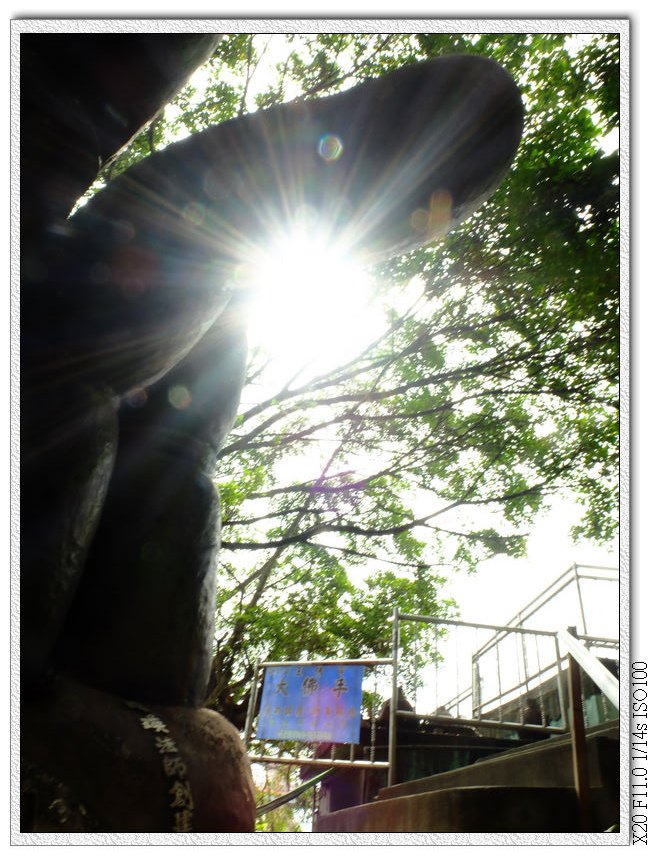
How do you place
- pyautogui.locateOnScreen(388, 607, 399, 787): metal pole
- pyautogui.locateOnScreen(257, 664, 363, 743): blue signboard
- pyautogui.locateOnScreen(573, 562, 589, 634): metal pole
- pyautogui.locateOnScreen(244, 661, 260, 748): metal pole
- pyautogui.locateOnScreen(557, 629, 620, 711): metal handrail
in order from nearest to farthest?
pyautogui.locateOnScreen(557, 629, 620, 711): metal handrail → pyautogui.locateOnScreen(573, 562, 589, 634): metal pole → pyautogui.locateOnScreen(388, 607, 399, 787): metal pole → pyautogui.locateOnScreen(257, 664, 363, 743): blue signboard → pyautogui.locateOnScreen(244, 661, 260, 748): metal pole

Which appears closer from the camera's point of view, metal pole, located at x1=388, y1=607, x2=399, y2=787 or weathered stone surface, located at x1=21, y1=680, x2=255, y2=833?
Answer: weathered stone surface, located at x1=21, y1=680, x2=255, y2=833

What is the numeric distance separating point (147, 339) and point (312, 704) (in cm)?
531

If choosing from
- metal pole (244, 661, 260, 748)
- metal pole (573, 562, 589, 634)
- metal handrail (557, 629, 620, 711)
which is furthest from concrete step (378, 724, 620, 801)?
metal pole (244, 661, 260, 748)

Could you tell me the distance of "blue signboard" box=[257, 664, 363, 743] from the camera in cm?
539

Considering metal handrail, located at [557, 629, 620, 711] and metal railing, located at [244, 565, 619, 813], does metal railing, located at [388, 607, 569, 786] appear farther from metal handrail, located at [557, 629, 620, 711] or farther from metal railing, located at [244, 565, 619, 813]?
metal handrail, located at [557, 629, 620, 711]

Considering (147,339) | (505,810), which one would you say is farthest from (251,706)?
(147,339)

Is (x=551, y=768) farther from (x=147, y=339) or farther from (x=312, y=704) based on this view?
(x=312, y=704)

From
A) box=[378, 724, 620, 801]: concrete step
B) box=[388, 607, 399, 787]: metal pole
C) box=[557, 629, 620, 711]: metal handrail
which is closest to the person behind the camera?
box=[557, 629, 620, 711]: metal handrail

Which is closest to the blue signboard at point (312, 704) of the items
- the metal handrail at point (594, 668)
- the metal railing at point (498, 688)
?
the metal railing at point (498, 688)

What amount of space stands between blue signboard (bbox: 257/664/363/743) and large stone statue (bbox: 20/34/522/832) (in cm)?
464

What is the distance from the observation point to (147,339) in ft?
3.92

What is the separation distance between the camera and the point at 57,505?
Answer: 42.2 inches

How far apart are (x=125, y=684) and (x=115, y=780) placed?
0.72 feet

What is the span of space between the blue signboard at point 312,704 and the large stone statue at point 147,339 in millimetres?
4636
